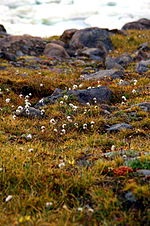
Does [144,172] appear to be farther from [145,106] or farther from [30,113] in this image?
[30,113]

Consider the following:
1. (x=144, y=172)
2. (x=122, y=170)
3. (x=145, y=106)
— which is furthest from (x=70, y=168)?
(x=145, y=106)

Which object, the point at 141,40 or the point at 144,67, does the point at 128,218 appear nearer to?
the point at 144,67

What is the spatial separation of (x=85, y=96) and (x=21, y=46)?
22.8 m

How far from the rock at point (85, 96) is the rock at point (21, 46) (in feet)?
65.6

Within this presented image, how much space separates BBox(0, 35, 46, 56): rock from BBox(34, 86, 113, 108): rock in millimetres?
19989

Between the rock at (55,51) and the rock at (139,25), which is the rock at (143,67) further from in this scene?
the rock at (139,25)

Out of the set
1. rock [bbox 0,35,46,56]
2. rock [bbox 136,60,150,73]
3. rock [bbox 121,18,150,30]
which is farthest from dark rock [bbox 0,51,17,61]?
rock [bbox 121,18,150,30]

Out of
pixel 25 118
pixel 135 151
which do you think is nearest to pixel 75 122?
pixel 25 118

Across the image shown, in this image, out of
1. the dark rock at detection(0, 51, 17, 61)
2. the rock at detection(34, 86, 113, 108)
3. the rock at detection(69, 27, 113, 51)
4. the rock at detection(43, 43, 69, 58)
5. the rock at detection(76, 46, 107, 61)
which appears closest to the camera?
the rock at detection(34, 86, 113, 108)

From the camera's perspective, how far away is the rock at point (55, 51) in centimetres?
4016

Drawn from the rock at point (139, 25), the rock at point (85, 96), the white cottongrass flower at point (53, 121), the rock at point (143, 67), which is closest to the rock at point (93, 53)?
the rock at point (143, 67)

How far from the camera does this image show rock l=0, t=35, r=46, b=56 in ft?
133

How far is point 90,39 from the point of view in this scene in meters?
45.9

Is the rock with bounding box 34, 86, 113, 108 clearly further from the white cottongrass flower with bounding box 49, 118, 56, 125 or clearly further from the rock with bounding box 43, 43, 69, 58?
the rock with bounding box 43, 43, 69, 58
